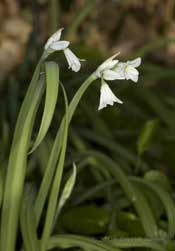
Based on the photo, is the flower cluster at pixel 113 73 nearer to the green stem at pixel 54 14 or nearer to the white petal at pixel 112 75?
the white petal at pixel 112 75

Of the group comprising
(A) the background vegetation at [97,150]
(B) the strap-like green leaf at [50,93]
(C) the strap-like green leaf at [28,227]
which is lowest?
(A) the background vegetation at [97,150]

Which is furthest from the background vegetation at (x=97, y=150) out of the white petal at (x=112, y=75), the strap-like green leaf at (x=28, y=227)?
the white petal at (x=112, y=75)

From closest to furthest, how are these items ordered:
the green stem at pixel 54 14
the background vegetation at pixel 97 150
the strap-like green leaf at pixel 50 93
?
the strap-like green leaf at pixel 50 93 < the background vegetation at pixel 97 150 < the green stem at pixel 54 14

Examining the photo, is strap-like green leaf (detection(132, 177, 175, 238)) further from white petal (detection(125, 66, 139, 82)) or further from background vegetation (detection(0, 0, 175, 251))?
white petal (detection(125, 66, 139, 82))

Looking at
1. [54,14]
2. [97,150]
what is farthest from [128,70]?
[54,14]

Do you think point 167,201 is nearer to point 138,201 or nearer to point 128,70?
point 138,201

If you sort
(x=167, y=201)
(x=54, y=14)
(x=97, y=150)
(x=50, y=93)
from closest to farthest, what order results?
(x=50, y=93) → (x=167, y=201) → (x=97, y=150) → (x=54, y=14)

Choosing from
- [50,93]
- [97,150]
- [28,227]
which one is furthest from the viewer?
[97,150]

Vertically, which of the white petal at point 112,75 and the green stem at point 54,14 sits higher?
the white petal at point 112,75
